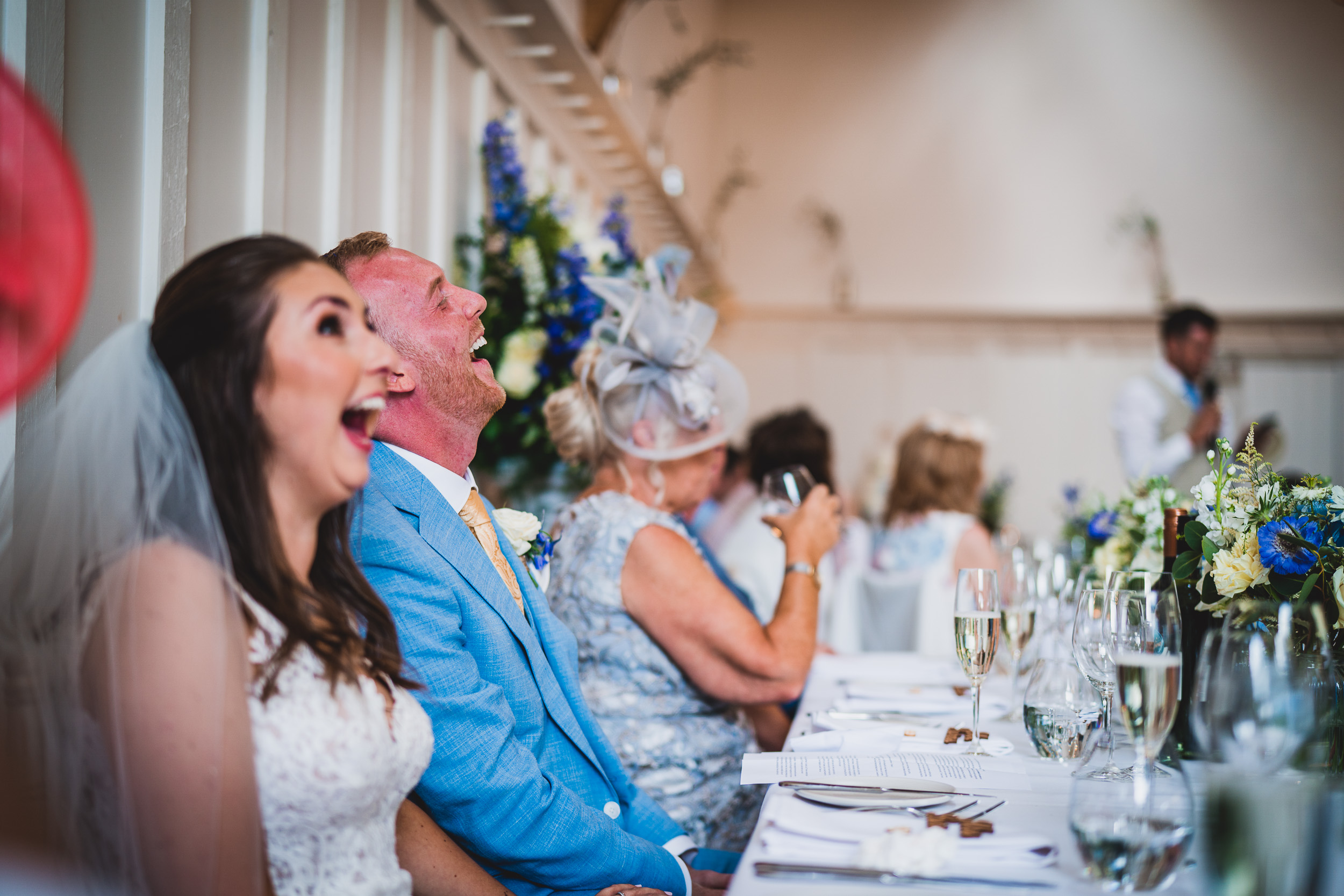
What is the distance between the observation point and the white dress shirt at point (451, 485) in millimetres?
1630

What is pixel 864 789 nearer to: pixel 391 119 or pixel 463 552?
pixel 463 552

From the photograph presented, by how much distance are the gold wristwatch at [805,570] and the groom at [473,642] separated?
2.00 feet

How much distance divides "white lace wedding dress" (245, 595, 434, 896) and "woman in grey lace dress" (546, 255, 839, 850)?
0.79 m

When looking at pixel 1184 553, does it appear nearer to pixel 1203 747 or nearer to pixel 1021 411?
pixel 1203 747

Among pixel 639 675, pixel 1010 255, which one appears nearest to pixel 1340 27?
pixel 1010 255

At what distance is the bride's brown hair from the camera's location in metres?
1.09

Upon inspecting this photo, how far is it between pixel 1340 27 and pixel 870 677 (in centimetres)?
699

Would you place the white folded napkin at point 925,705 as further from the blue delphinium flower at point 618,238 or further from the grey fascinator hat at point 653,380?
the blue delphinium flower at point 618,238

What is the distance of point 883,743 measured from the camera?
1593mm

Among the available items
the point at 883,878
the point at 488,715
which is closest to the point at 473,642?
the point at 488,715

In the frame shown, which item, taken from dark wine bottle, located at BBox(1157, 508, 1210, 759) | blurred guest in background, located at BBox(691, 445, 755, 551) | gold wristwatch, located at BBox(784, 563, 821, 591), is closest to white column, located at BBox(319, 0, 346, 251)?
gold wristwatch, located at BBox(784, 563, 821, 591)

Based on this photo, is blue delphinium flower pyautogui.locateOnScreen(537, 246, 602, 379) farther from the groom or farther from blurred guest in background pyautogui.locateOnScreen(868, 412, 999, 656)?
blurred guest in background pyautogui.locateOnScreen(868, 412, 999, 656)

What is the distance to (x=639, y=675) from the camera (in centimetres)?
198

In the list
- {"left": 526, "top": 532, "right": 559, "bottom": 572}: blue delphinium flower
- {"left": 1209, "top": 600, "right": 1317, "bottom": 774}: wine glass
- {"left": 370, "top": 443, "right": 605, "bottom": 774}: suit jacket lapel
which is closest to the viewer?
{"left": 1209, "top": 600, "right": 1317, "bottom": 774}: wine glass
